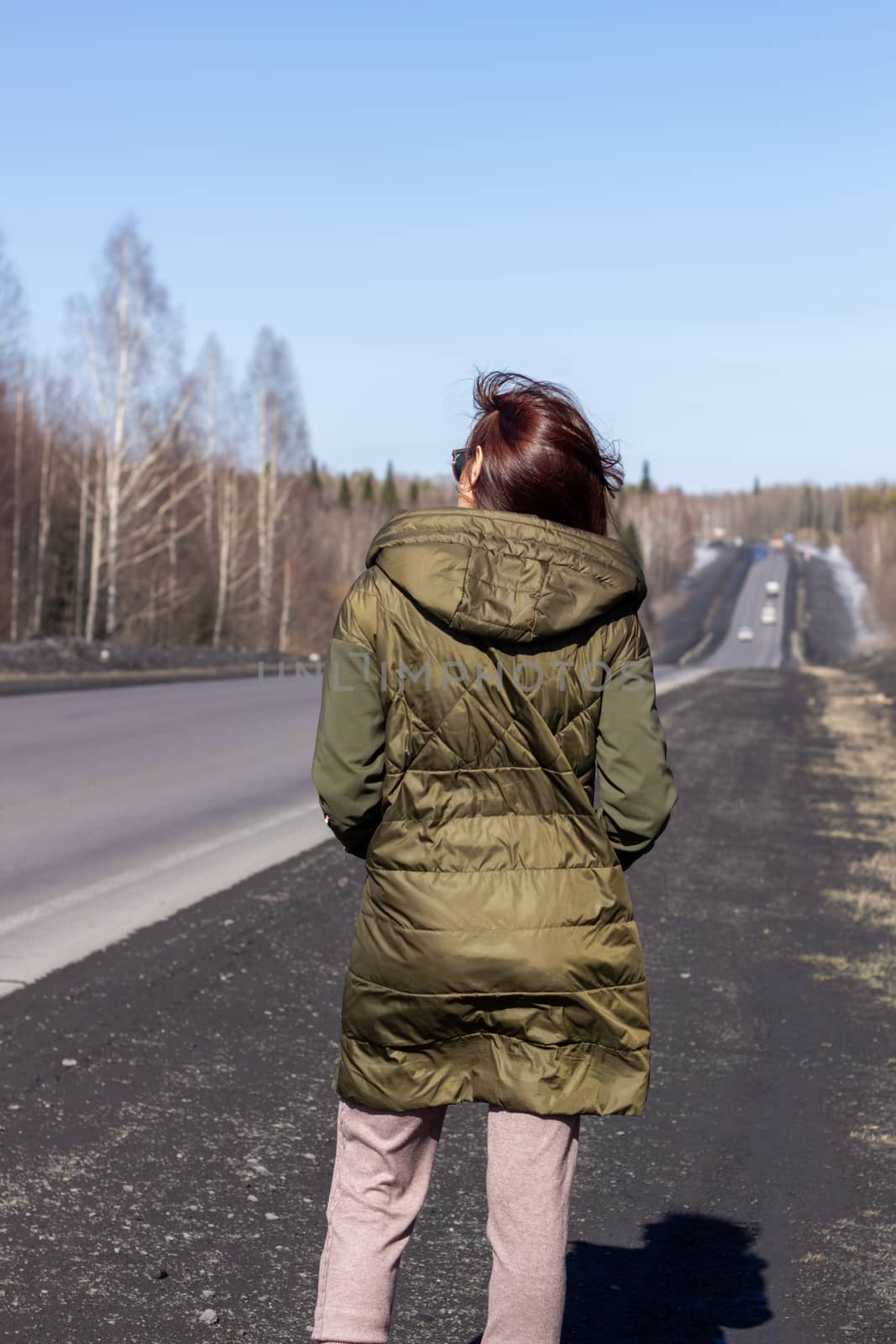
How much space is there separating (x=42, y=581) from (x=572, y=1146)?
50008 mm

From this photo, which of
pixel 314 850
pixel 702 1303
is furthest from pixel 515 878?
pixel 314 850

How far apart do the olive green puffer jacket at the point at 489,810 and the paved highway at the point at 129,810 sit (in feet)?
12.4

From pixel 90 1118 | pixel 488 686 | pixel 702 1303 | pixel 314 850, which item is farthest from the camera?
pixel 314 850

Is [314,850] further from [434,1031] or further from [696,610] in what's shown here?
[696,610]

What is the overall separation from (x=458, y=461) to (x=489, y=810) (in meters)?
0.61

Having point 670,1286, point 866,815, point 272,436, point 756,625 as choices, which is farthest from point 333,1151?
point 756,625

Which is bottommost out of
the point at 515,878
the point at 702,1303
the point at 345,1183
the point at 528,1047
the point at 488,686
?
the point at 702,1303

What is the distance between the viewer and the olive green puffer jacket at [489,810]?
2.23 meters

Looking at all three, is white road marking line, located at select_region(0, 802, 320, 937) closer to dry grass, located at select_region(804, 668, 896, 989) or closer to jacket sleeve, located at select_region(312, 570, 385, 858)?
dry grass, located at select_region(804, 668, 896, 989)

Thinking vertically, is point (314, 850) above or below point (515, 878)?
below

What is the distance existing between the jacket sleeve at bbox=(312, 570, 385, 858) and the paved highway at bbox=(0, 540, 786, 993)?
3.78 meters

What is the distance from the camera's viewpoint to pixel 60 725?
636 inches

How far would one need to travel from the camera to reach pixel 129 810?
1055 cm

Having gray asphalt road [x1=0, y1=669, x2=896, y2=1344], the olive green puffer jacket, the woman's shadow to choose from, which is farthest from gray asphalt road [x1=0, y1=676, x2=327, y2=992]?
the olive green puffer jacket
